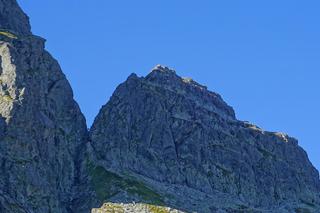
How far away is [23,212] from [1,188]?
10.4 m

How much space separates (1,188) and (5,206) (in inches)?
387

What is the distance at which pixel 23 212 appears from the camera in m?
194

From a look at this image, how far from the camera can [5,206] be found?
190875 millimetres

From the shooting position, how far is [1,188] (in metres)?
200

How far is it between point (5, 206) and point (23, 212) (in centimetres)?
572
